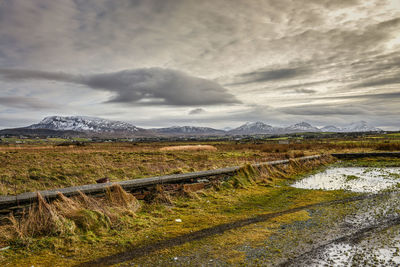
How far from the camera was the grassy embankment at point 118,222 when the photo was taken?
16.6ft

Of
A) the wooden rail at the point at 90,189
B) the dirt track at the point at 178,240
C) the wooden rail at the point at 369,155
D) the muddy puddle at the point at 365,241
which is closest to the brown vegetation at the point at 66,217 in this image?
the wooden rail at the point at 90,189

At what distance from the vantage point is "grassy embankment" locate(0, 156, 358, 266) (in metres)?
5.07

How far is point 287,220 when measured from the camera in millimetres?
7133

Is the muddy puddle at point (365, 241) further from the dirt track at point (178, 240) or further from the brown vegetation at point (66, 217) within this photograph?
the brown vegetation at point (66, 217)

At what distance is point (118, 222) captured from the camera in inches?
258

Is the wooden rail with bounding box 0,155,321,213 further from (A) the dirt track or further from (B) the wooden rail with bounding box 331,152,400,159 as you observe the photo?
(B) the wooden rail with bounding box 331,152,400,159

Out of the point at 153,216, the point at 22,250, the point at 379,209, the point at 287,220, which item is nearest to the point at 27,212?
the point at 22,250

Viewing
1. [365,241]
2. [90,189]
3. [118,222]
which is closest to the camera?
[365,241]

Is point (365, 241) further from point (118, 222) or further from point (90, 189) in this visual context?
point (90, 189)

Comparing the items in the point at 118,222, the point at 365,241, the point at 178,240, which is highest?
the point at 118,222

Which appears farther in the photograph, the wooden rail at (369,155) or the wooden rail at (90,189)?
the wooden rail at (369,155)

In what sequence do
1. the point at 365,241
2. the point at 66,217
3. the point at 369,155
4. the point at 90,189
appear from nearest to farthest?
the point at 365,241
the point at 66,217
the point at 90,189
the point at 369,155

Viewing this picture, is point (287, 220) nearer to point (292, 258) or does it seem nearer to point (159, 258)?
point (292, 258)

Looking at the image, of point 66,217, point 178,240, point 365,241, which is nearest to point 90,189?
point 66,217
